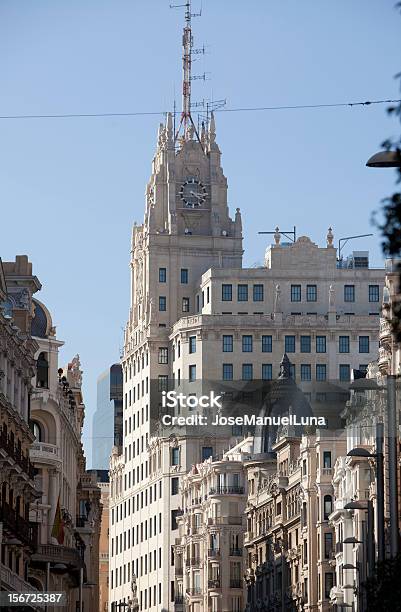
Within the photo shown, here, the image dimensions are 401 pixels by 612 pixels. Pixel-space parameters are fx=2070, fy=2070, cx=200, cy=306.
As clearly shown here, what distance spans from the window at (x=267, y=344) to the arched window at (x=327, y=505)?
54.4 meters

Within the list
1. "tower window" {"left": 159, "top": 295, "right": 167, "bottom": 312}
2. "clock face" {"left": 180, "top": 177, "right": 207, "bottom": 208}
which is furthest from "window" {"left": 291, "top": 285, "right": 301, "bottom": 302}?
"clock face" {"left": 180, "top": 177, "right": 207, "bottom": 208}

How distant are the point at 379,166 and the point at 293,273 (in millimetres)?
133404

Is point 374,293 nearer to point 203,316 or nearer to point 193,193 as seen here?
point 203,316

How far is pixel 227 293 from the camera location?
181 meters

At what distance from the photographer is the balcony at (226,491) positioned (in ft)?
527

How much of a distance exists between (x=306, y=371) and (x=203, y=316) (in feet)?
33.9

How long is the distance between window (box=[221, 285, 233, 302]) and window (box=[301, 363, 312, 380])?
872cm

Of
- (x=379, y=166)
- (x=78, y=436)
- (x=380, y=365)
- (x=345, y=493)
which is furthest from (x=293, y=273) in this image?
(x=379, y=166)

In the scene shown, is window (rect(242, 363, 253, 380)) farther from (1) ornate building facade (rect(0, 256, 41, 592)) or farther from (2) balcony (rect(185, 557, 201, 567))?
(1) ornate building facade (rect(0, 256, 41, 592))

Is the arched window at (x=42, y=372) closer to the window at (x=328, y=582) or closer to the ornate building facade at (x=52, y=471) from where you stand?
the ornate building facade at (x=52, y=471)

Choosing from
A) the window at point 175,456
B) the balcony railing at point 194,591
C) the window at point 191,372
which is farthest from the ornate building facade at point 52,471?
the window at point 191,372

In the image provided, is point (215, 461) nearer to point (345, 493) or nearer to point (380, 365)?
point (345, 493)

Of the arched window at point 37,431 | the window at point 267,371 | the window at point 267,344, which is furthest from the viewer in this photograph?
the window at point 267,344

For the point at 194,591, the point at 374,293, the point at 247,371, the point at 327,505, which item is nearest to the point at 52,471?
the point at 327,505
